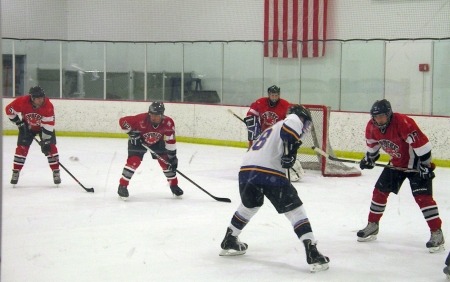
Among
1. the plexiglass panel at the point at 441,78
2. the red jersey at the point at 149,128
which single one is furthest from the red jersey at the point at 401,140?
the plexiglass panel at the point at 441,78

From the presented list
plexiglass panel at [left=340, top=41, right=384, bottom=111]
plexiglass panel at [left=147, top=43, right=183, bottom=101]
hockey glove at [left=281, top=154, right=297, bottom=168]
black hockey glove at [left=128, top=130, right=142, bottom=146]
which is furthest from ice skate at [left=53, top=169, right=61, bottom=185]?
plexiglass panel at [left=340, top=41, right=384, bottom=111]

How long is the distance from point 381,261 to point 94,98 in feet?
12.6

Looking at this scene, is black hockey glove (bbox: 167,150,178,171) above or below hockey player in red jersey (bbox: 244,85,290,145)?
below

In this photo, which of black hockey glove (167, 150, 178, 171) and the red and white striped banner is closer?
black hockey glove (167, 150, 178, 171)

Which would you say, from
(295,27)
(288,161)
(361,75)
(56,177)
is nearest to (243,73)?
(295,27)

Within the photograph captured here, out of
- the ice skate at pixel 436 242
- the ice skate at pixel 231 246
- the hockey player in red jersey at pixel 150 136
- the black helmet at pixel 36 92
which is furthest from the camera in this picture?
the black helmet at pixel 36 92

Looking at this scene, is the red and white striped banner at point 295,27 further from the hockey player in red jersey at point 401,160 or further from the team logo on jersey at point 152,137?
the hockey player in red jersey at point 401,160

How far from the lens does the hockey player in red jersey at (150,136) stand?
15.2 ft

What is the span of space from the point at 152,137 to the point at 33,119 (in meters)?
1.02

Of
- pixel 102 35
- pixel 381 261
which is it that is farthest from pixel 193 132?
pixel 381 261

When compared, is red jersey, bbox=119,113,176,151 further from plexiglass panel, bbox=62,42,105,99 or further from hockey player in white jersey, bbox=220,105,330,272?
hockey player in white jersey, bbox=220,105,330,272

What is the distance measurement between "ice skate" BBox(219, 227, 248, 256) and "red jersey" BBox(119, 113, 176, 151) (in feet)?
5.05

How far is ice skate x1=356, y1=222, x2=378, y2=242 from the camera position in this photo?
362cm

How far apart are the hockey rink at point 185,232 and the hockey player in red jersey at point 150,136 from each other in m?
0.25
